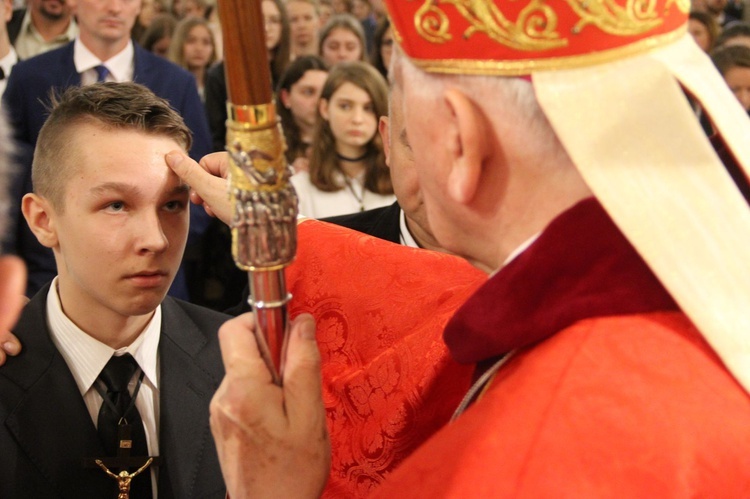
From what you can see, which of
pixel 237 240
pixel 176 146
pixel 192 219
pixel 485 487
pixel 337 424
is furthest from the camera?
pixel 192 219

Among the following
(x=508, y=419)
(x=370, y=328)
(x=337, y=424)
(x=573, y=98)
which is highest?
(x=573, y=98)

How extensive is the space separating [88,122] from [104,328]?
17.8 inches

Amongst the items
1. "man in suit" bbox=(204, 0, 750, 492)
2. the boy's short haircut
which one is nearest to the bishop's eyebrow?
the boy's short haircut

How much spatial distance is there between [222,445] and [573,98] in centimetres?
67

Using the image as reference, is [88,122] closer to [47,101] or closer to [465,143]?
[465,143]

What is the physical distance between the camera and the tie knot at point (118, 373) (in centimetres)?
195

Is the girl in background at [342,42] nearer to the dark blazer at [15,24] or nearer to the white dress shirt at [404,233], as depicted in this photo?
the dark blazer at [15,24]

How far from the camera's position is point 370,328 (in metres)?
1.75

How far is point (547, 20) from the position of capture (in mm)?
1106

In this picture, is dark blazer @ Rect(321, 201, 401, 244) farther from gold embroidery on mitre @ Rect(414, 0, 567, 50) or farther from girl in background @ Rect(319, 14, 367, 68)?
girl in background @ Rect(319, 14, 367, 68)

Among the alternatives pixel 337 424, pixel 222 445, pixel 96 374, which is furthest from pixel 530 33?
pixel 96 374

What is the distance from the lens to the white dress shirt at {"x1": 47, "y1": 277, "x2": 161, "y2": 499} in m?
1.94

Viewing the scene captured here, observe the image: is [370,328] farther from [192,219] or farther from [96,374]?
[192,219]

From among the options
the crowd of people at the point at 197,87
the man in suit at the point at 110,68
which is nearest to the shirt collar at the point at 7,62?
the crowd of people at the point at 197,87
